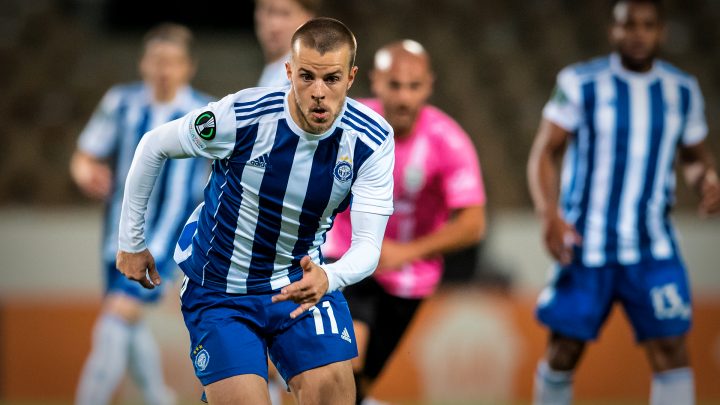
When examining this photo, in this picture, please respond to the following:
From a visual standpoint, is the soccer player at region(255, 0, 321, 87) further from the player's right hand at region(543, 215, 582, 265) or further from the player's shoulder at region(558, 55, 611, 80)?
the player's right hand at region(543, 215, 582, 265)

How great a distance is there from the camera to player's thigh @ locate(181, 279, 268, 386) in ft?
11.1

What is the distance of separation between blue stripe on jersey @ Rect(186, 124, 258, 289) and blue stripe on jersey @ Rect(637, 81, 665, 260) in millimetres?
2046

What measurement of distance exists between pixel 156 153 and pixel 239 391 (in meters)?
0.80

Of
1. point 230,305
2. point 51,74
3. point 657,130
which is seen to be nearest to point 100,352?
point 230,305

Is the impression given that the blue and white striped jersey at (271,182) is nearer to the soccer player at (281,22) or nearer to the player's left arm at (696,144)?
the soccer player at (281,22)

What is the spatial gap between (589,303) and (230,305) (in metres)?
1.85

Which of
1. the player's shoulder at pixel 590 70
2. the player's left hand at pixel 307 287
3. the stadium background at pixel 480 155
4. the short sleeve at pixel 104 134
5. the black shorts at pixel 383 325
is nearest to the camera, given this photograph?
the player's left hand at pixel 307 287

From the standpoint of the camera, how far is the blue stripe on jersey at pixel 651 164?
471 cm

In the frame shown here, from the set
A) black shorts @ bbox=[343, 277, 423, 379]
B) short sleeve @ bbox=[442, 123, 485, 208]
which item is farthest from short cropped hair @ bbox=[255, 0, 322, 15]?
black shorts @ bbox=[343, 277, 423, 379]

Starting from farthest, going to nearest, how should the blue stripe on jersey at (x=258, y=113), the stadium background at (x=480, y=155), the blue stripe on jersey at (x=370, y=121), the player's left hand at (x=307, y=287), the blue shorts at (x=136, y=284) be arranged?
1. the stadium background at (x=480, y=155)
2. the blue shorts at (x=136, y=284)
3. the blue stripe on jersey at (x=370, y=121)
4. the blue stripe on jersey at (x=258, y=113)
5. the player's left hand at (x=307, y=287)

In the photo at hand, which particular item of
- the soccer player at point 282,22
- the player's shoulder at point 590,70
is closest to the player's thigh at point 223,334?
the soccer player at point 282,22

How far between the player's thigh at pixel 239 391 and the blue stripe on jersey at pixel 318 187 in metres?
0.48

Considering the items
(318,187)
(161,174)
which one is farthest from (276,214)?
(161,174)

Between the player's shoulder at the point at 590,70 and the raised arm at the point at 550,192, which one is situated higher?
the player's shoulder at the point at 590,70
